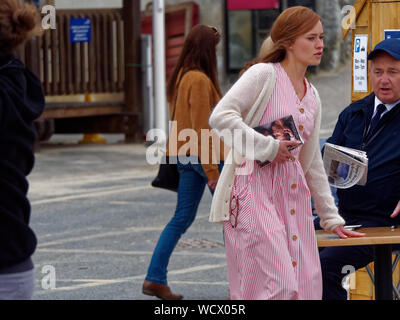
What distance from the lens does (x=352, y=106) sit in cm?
490

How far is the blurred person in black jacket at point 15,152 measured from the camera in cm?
321

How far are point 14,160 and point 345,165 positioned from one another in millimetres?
1661

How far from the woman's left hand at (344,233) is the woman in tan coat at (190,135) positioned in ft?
6.44

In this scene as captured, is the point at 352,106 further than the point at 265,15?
No

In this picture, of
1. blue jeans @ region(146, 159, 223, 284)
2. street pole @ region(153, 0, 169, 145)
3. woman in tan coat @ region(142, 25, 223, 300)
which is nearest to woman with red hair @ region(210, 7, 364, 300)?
woman in tan coat @ region(142, 25, 223, 300)

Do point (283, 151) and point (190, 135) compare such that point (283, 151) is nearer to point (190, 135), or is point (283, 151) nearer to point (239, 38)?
point (190, 135)

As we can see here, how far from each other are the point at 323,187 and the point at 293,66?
560 millimetres

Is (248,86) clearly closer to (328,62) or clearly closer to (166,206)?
(166,206)

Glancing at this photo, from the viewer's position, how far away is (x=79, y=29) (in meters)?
17.6

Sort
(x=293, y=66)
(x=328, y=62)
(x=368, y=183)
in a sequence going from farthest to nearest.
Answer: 1. (x=328, y=62)
2. (x=368, y=183)
3. (x=293, y=66)

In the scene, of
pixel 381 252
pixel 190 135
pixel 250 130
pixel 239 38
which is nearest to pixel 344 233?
pixel 381 252

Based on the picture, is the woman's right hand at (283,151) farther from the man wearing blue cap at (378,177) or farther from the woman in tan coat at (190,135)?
the woman in tan coat at (190,135)
